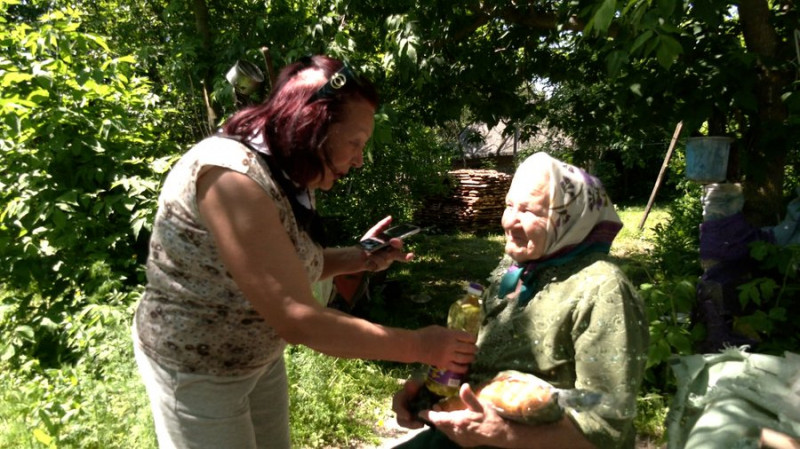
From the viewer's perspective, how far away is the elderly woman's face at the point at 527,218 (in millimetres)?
1598

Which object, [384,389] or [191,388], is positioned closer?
[191,388]

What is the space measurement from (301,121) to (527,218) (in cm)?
69

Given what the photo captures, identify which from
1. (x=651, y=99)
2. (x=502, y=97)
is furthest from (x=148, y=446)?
(x=502, y=97)

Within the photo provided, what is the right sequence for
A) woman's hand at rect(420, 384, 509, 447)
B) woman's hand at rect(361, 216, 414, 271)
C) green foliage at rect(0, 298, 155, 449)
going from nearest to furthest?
woman's hand at rect(420, 384, 509, 447) → woman's hand at rect(361, 216, 414, 271) → green foliage at rect(0, 298, 155, 449)

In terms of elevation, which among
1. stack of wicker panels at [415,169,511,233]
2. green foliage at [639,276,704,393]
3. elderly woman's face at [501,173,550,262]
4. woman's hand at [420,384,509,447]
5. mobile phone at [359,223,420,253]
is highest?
elderly woman's face at [501,173,550,262]

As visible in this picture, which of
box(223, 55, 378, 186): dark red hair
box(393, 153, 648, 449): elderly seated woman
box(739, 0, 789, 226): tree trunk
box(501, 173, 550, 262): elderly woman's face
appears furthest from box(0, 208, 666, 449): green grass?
box(501, 173, 550, 262): elderly woman's face

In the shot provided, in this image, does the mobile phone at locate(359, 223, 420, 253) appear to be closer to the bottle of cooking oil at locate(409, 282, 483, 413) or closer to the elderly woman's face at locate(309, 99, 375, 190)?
the bottle of cooking oil at locate(409, 282, 483, 413)

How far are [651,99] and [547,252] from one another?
108 inches

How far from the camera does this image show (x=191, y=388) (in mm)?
1537

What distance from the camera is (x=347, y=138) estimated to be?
1.52 m

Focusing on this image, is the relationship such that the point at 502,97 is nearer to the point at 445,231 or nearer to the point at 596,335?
the point at 596,335

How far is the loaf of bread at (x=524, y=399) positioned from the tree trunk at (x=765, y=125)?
291 centimetres

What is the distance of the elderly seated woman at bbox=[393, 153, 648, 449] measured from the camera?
1.43 metres

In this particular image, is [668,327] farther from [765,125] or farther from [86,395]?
[86,395]
